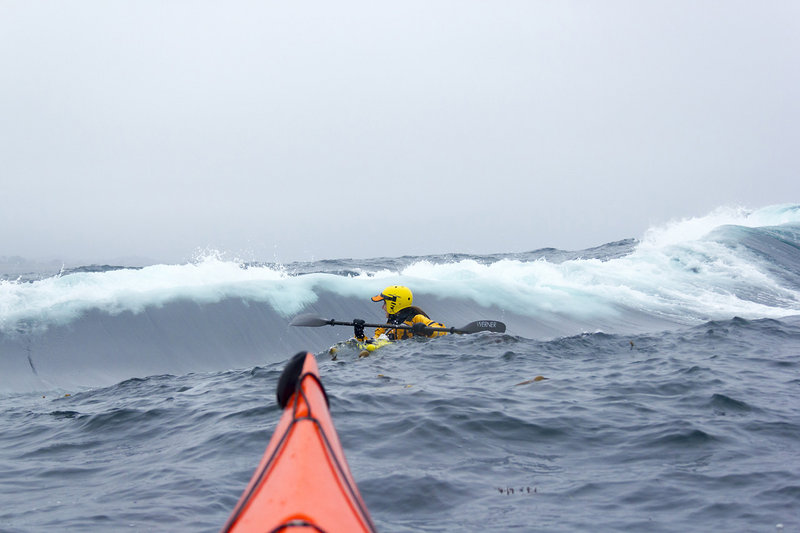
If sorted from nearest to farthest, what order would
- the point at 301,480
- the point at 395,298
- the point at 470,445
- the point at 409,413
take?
1. the point at 301,480
2. the point at 470,445
3. the point at 409,413
4. the point at 395,298

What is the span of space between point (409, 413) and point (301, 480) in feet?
12.6

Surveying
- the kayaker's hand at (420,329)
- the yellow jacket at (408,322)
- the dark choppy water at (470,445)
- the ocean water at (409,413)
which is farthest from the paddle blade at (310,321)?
the dark choppy water at (470,445)

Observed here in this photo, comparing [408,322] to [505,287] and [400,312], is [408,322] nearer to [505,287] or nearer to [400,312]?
[400,312]

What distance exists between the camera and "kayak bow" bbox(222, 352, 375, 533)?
210 centimetres

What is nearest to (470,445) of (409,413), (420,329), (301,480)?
(409,413)

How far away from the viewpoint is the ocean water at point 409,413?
160 inches

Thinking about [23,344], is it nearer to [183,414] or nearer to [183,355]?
[183,355]

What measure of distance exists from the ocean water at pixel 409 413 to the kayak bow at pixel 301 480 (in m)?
1.54

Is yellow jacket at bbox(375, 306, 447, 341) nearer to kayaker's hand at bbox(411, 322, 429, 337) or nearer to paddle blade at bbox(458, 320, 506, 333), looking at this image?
kayaker's hand at bbox(411, 322, 429, 337)

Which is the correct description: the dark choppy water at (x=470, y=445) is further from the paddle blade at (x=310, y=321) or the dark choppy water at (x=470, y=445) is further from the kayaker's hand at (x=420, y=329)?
the paddle blade at (x=310, y=321)

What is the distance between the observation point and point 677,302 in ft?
54.5

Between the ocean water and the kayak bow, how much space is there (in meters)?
1.54

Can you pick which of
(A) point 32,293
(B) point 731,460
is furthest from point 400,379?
(A) point 32,293

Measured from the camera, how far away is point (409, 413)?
19.6ft
